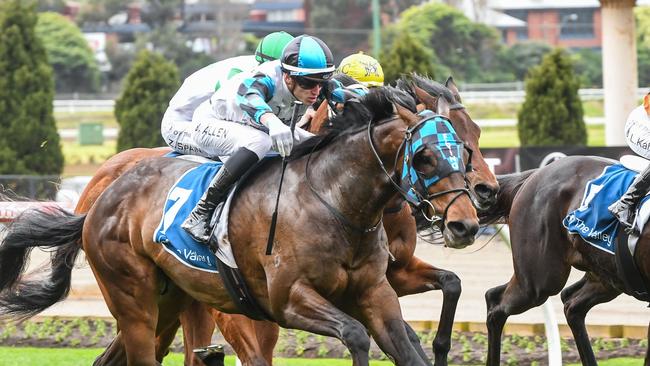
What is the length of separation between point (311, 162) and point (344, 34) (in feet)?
161

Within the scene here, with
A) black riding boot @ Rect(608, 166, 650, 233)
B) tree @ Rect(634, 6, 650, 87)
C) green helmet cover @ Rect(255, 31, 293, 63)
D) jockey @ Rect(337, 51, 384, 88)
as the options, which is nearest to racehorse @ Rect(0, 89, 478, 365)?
green helmet cover @ Rect(255, 31, 293, 63)

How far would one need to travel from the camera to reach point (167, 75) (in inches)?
875

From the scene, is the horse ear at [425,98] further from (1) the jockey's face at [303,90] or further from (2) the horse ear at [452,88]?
(1) the jockey's face at [303,90]

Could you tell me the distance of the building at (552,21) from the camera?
60.7 m

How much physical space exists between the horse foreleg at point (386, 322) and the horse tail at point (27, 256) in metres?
2.11

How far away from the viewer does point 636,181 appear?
21.6ft

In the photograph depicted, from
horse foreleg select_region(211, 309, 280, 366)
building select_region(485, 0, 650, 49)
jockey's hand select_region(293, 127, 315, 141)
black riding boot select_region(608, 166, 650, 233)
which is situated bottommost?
horse foreleg select_region(211, 309, 280, 366)

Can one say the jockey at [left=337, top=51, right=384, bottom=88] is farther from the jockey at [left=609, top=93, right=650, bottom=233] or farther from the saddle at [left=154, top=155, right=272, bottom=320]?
the jockey at [left=609, top=93, right=650, bottom=233]

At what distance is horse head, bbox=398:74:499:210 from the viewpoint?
5.53 m

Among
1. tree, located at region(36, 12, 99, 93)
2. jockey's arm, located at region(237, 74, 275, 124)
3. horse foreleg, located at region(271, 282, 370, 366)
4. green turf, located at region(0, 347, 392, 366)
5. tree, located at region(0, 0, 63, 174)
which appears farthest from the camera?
tree, located at region(36, 12, 99, 93)

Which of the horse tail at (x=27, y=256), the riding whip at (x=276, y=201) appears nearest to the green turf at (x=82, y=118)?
the horse tail at (x=27, y=256)

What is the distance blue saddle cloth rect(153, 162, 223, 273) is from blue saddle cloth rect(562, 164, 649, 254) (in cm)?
234

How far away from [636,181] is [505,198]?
133cm

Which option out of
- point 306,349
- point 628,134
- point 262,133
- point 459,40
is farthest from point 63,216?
point 459,40
